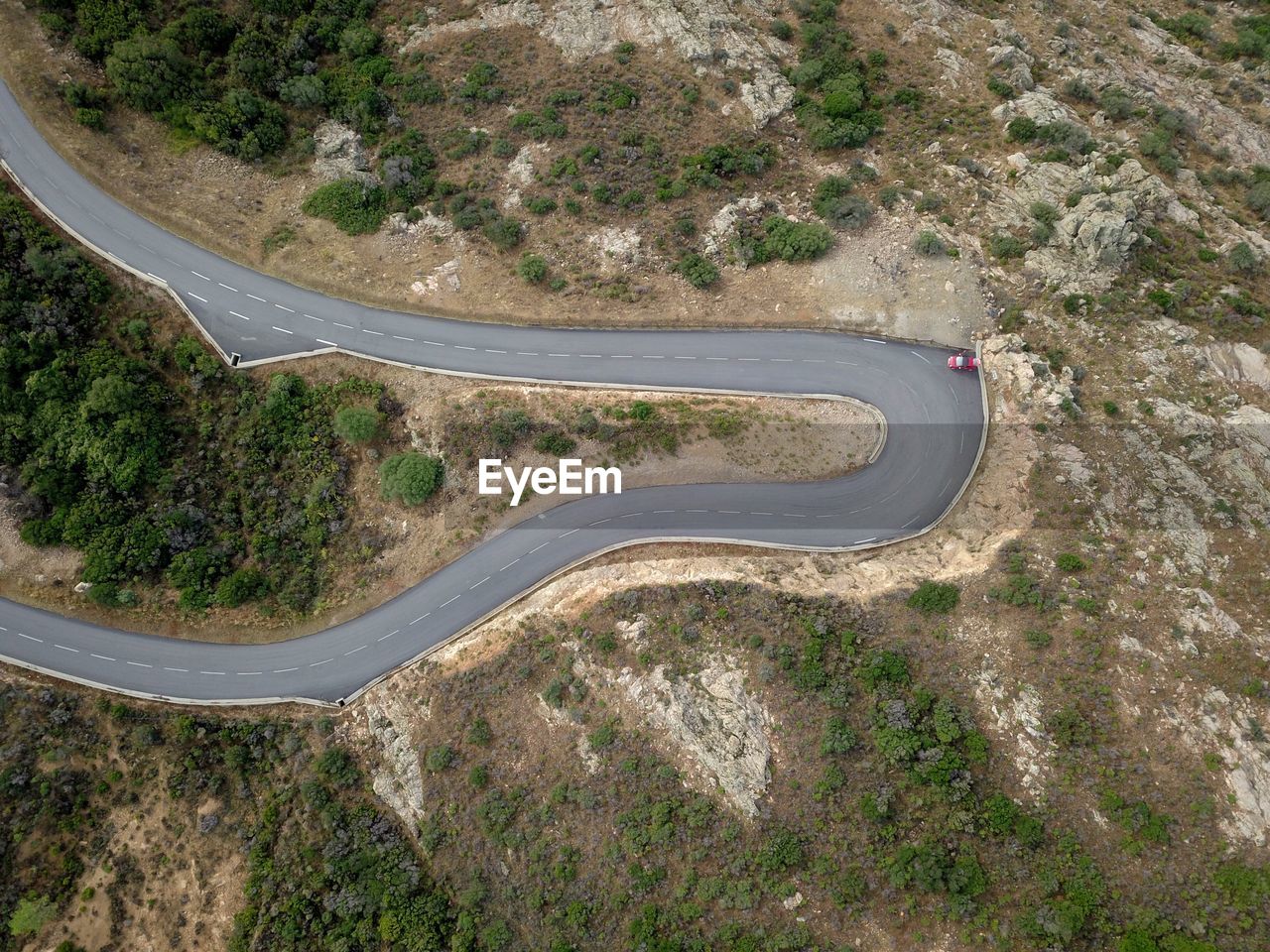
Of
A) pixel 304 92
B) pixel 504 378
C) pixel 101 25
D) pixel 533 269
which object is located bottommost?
pixel 504 378

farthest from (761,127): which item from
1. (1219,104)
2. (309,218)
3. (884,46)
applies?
(1219,104)

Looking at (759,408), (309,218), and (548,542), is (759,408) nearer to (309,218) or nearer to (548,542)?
(548,542)

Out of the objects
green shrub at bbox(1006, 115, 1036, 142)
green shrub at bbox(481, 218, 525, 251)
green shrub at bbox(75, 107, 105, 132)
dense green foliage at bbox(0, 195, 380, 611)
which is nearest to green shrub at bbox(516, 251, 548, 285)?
green shrub at bbox(481, 218, 525, 251)

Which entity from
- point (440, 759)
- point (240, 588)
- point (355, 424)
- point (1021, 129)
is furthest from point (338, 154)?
point (1021, 129)

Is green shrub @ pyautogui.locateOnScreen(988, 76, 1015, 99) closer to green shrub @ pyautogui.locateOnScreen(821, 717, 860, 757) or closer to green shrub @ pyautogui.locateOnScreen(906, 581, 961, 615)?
green shrub @ pyautogui.locateOnScreen(906, 581, 961, 615)

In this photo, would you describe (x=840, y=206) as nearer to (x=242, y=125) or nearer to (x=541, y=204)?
(x=541, y=204)

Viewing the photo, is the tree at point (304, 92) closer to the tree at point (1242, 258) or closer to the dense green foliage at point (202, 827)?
the dense green foliage at point (202, 827)

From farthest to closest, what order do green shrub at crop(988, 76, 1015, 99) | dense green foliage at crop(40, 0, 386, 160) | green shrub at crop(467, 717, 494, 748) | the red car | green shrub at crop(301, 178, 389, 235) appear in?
green shrub at crop(988, 76, 1015, 99), green shrub at crop(301, 178, 389, 235), dense green foliage at crop(40, 0, 386, 160), the red car, green shrub at crop(467, 717, 494, 748)
